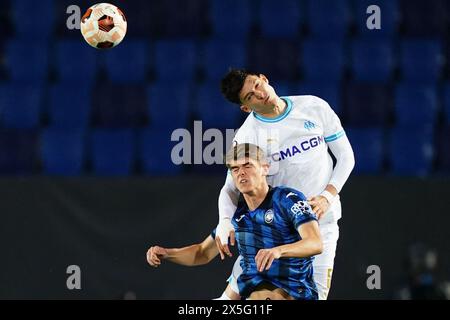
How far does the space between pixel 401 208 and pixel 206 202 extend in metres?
1.73

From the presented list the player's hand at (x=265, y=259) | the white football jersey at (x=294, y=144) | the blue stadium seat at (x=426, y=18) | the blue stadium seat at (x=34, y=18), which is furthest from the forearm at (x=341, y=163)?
the blue stadium seat at (x=34, y=18)

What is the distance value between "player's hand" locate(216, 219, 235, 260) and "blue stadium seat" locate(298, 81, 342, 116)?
4.14 metres

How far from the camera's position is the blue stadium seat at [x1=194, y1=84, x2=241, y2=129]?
949 centimetres

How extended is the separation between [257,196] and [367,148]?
4.08m

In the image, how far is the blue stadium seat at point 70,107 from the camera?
9.74 meters

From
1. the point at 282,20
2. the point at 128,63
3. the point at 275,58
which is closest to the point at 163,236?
the point at 128,63

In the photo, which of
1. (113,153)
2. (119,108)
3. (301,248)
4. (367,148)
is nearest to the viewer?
(301,248)

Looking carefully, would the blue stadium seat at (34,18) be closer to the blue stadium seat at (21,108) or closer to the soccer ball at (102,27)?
the blue stadium seat at (21,108)

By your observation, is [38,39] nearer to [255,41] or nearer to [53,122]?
[53,122]

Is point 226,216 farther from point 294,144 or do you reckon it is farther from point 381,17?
point 381,17

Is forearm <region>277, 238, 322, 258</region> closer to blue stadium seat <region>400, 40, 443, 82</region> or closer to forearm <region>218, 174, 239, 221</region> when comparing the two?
forearm <region>218, 174, 239, 221</region>

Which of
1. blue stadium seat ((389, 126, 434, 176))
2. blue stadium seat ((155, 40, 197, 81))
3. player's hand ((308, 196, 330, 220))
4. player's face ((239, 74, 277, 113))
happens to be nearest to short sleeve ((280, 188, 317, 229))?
player's hand ((308, 196, 330, 220))

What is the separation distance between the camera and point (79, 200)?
27.7 feet

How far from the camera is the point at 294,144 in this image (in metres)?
5.80
